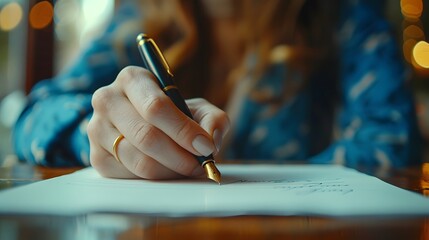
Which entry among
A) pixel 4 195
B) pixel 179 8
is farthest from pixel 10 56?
pixel 4 195

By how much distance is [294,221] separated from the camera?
0.21 m

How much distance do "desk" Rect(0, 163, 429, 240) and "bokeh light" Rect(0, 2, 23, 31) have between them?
3.75 ft

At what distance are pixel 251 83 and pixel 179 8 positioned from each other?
0.21 m

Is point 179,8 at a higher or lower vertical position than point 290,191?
higher

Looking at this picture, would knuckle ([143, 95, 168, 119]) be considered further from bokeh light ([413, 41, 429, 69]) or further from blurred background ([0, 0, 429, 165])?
bokeh light ([413, 41, 429, 69])

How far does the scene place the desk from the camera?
0.18m

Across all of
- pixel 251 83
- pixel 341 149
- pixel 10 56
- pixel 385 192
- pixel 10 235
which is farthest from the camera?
pixel 10 56

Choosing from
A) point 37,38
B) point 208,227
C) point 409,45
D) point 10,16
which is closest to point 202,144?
point 208,227

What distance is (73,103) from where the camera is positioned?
26.5 inches

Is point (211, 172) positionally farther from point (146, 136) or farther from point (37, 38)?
point (37, 38)

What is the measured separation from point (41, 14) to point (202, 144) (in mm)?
964

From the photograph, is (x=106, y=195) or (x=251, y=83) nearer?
(x=106, y=195)

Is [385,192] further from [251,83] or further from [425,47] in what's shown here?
[425,47]
